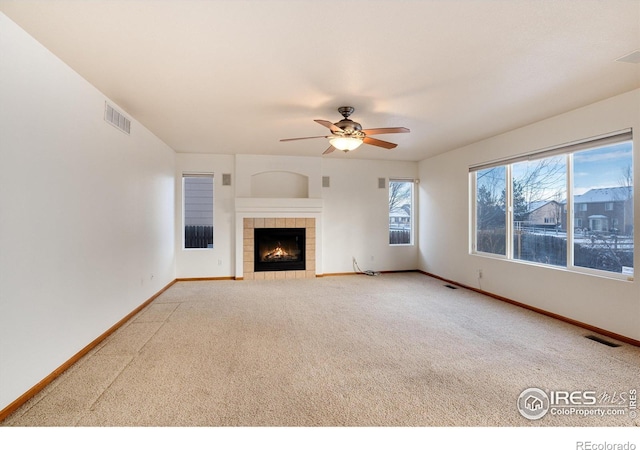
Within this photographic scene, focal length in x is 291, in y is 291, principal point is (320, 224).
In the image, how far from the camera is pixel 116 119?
3.23 meters

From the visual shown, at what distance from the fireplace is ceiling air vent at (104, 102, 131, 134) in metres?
2.94

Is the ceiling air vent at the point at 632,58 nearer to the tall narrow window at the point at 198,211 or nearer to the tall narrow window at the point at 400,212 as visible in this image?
the tall narrow window at the point at 400,212

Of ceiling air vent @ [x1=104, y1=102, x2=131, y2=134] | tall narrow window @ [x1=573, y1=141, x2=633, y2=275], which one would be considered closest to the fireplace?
ceiling air vent @ [x1=104, y1=102, x2=131, y2=134]

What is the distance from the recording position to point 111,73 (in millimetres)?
2543

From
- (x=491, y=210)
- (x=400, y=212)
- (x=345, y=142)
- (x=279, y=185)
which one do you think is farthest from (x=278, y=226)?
(x=491, y=210)

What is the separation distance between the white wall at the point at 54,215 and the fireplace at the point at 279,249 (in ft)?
8.56

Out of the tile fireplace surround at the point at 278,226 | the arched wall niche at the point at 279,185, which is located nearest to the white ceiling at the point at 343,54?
the arched wall niche at the point at 279,185

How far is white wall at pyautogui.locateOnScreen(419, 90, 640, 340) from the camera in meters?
2.97

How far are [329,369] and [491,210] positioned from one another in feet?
12.7

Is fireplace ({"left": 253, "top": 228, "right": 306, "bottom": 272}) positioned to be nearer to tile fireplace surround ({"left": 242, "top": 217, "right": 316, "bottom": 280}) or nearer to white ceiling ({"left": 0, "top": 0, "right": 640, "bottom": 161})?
tile fireplace surround ({"left": 242, "top": 217, "right": 316, "bottom": 280})

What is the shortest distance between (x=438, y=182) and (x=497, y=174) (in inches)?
54.5

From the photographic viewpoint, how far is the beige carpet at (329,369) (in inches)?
71.9

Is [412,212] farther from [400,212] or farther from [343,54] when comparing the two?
[343,54]
